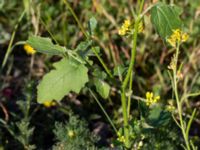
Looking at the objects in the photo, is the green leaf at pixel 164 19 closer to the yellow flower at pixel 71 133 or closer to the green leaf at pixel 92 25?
the green leaf at pixel 92 25

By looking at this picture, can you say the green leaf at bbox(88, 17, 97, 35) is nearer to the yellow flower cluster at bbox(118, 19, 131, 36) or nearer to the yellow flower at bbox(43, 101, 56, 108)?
the yellow flower cluster at bbox(118, 19, 131, 36)

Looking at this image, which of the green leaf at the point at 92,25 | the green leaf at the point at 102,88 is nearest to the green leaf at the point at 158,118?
the green leaf at the point at 102,88

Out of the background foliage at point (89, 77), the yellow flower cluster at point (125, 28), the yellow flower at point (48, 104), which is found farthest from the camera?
the yellow flower at point (48, 104)

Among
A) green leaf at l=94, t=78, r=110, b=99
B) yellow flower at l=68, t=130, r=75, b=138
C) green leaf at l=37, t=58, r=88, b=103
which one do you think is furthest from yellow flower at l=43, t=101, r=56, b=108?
green leaf at l=37, t=58, r=88, b=103

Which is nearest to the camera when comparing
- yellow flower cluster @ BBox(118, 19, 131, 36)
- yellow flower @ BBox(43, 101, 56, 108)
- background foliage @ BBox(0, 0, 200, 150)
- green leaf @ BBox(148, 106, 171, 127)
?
yellow flower cluster @ BBox(118, 19, 131, 36)

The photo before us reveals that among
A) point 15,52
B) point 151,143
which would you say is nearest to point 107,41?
point 15,52

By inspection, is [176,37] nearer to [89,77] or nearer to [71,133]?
[71,133]

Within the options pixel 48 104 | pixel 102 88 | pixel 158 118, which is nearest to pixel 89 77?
pixel 48 104
